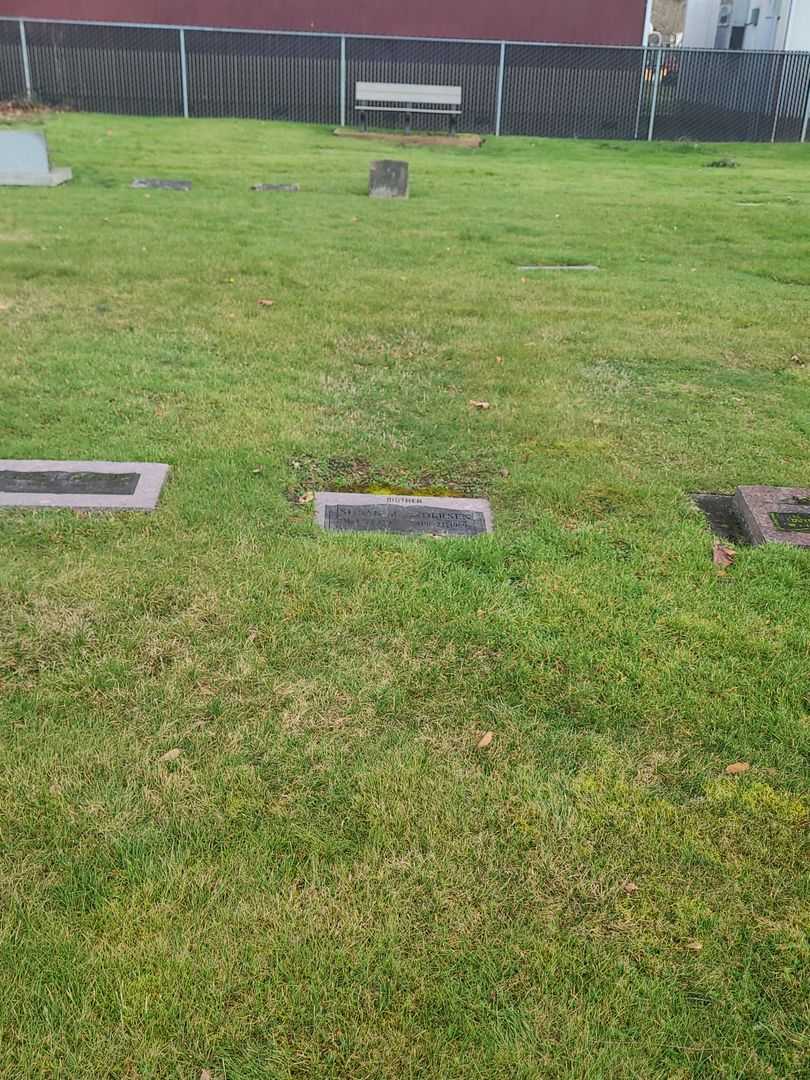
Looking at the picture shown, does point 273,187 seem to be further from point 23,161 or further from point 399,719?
point 399,719

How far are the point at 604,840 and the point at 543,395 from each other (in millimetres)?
3906

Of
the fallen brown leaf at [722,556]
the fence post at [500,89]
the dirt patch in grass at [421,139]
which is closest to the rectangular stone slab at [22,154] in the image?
the dirt patch in grass at [421,139]

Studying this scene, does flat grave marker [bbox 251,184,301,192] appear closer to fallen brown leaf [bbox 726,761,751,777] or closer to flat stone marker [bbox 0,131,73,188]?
flat stone marker [bbox 0,131,73,188]

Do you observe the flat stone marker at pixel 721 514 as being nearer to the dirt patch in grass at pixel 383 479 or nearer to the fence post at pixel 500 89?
the dirt patch in grass at pixel 383 479

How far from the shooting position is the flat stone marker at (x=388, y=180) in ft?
44.7

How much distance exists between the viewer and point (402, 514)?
14.6 ft

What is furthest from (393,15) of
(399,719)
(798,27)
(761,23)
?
(399,719)

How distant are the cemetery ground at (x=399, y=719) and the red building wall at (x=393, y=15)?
78.5 ft

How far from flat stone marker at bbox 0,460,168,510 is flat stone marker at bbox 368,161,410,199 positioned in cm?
1010

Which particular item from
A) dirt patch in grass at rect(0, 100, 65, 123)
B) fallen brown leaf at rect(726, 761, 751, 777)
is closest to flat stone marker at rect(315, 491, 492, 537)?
fallen brown leaf at rect(726, 761, 751, 777)

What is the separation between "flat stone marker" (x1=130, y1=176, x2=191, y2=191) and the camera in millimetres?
13703

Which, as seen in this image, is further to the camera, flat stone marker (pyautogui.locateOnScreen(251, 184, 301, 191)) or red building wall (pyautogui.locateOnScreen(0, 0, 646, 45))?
red building wall (pyautogui.locateOnScreen(0, 0, 646, 45))

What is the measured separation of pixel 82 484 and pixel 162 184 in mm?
10588

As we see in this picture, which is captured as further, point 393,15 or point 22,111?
point 393,15
